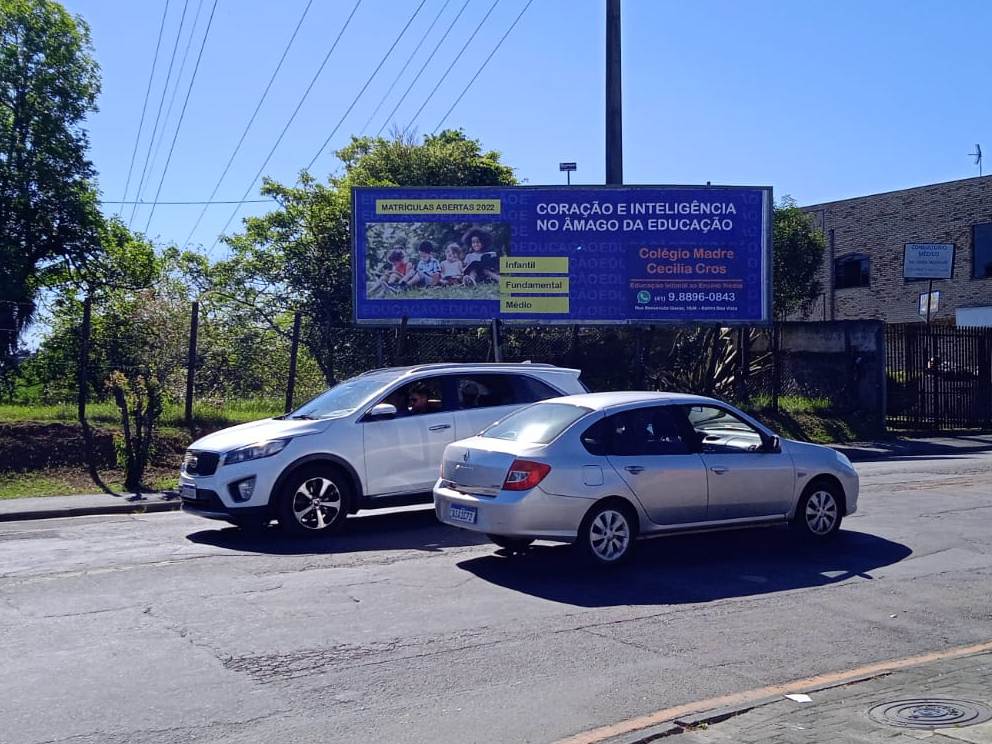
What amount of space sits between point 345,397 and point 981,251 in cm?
3460

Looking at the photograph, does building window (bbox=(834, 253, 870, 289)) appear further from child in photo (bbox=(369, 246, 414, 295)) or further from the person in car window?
the person in car window

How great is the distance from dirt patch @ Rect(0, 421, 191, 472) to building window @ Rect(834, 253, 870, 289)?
34.5 m

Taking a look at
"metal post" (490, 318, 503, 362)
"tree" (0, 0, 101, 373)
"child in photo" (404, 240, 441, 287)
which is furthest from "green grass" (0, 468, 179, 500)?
"tree" (0, 0, 101, 373)

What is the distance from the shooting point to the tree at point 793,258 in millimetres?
39062

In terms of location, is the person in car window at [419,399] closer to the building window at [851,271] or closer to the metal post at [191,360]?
the metal post at [191,360]

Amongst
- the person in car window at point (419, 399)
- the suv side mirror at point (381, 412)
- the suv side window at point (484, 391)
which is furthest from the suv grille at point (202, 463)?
the suv side window at point (484, 391)

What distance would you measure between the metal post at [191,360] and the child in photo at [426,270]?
4.98 m

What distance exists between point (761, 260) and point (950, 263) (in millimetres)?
16372

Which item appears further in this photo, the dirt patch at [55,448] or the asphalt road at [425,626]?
the dirt patch at [55,448]

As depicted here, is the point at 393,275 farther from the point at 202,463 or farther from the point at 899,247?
the point at 899,247

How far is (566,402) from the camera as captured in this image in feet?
32.9

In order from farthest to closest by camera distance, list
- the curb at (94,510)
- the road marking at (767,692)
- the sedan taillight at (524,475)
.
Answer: the curb at (94,510) → the sedan taillight at (524,475) → the road marking at (767,692)

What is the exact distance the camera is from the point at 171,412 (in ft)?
61.6

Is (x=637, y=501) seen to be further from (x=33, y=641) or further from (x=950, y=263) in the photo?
(x=950, y=263)
